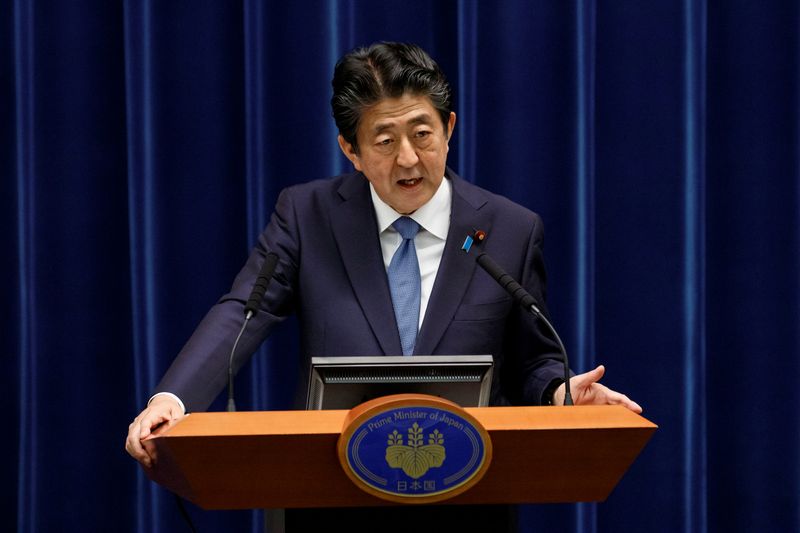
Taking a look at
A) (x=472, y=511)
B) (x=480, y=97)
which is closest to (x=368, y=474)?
(x=472, y=511)

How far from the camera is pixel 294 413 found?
41.0 inches

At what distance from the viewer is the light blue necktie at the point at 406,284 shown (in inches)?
66.0

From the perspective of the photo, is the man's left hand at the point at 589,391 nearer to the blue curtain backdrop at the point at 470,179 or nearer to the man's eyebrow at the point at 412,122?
the man's eyebrow at the point at 412,122

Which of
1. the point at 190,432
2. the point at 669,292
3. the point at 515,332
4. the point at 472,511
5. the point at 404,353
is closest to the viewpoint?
the point at 190,432

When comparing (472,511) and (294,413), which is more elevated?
(294,413)

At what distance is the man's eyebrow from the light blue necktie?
189mm

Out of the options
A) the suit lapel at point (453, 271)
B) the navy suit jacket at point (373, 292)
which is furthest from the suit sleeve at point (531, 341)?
the suit lapel at point (453, 271)

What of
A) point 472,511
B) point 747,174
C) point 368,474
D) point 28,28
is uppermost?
point 28,28

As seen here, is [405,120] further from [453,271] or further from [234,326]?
[234,326]

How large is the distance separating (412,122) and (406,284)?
0.30 metres

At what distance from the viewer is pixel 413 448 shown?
1.00m

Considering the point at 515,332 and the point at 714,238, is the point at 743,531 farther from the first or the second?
the point at 515,332

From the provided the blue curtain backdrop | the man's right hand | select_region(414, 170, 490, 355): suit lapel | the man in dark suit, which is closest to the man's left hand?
the man in dark suit

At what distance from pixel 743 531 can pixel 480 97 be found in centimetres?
137
